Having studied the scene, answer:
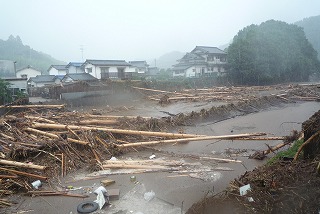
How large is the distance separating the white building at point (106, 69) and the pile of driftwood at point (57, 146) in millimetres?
25015

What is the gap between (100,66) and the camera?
3584 cm

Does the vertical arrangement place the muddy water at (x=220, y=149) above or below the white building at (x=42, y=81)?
below

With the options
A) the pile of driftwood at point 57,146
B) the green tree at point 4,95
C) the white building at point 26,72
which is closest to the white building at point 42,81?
the white building at point 26,72

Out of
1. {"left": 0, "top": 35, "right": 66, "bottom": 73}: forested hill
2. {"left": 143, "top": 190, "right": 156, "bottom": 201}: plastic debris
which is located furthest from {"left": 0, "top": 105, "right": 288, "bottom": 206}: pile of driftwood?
{"left": 0, "top": 35, "right": 66, "bottom": 73}: forested hill

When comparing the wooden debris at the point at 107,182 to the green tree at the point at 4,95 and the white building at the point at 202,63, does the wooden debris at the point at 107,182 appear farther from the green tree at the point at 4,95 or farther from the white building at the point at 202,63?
the white building at the point at 202,63

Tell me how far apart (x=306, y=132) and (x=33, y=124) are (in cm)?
1047

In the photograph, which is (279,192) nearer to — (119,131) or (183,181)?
(183,181)

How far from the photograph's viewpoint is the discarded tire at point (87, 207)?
5297mm

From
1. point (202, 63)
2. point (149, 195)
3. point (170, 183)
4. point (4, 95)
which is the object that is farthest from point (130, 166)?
point (202, 63)

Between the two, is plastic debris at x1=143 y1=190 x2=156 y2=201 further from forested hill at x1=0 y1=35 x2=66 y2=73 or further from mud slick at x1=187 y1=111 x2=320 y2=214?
forested hill at x1=0 y1=35 x2=66 y2=73

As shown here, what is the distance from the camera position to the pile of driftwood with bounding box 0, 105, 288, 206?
273 inches

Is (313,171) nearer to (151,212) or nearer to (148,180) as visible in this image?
(151,212)

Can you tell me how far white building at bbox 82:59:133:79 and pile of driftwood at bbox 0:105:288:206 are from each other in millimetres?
25015

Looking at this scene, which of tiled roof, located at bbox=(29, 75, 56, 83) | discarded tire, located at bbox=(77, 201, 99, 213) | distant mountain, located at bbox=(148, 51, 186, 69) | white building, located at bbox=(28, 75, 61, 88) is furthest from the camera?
distant mountain, located at bbox=(148, 51, 186, 69)
